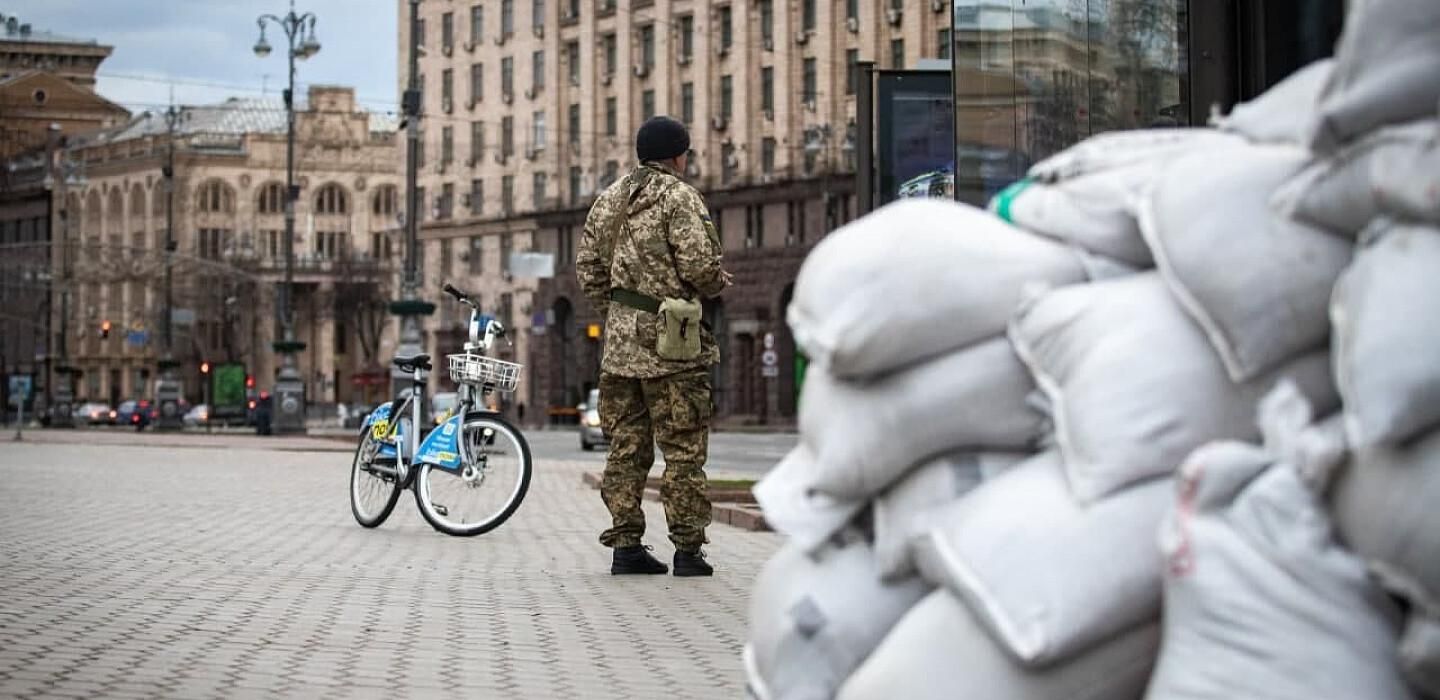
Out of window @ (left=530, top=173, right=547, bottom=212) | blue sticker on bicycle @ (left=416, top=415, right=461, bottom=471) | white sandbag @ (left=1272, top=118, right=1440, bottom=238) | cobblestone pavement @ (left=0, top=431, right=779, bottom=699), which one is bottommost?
cobblestone pavement @ (left=0, top=431, right=779, bottom=699)

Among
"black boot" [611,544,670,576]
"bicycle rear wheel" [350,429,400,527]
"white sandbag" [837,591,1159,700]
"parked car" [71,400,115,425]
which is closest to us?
"white sandbag" [837,591,1159,700]

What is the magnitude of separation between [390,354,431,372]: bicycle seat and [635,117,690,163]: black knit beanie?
12.5 feet

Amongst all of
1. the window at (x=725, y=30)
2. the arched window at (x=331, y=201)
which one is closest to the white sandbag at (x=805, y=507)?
the window at (x=725, y=30)

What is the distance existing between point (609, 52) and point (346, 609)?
75567 mm

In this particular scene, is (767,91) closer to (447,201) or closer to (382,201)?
(447,201)

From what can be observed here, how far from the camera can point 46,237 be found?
147 metres

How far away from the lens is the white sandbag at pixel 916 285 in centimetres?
351

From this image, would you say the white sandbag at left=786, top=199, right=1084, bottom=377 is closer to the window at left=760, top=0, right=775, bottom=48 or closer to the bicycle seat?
the bicycle seat

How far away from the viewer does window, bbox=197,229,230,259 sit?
132m

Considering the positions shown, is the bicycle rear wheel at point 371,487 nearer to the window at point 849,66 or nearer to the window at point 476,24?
the window at point 849,66

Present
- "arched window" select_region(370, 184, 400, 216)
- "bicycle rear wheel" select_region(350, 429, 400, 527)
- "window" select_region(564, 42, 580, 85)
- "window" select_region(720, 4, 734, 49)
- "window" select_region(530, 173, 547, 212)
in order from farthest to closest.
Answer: "arched window" select_region(370, 184, 400, 216) → "window" select_region(530, 173, 547, 212) → "window" select_region(564, 42, 580, 85) → "window" select_region(720, 4, 734, 49) → "bicycle rear wheel" select_region(350, 429, 400, 527)

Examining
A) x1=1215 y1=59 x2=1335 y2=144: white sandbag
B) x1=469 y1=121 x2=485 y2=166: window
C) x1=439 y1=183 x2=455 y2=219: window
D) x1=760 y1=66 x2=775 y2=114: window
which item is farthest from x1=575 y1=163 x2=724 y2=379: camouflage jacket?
x1=439 y1=183 x2=455 y2=219: window

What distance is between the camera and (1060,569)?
3.14m

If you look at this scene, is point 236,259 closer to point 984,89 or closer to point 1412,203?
point 984,89
